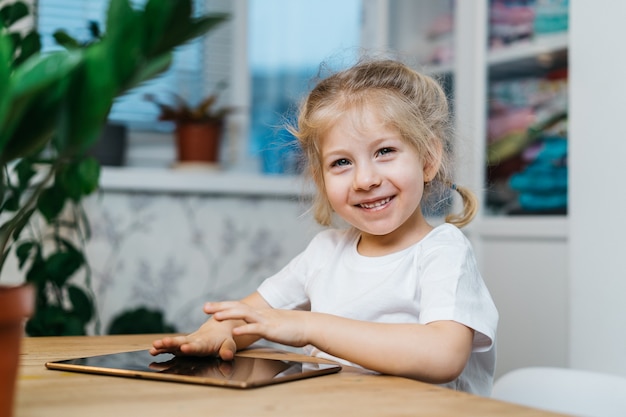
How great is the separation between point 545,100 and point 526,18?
27 centimetres

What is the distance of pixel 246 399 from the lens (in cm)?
72

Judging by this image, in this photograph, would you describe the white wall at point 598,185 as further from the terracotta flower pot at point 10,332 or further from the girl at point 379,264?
the terracotta flower pot at point 10,332

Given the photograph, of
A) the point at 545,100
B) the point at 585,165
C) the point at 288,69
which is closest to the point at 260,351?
the point at 585,165

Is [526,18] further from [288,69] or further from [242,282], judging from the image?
[242,282]

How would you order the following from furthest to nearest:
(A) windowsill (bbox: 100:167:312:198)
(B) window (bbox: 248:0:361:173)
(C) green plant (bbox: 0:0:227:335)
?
(B) window (bbox: 248:0:361:173), (A) windowsill (bbox: 100:167:312:198), (C) green plant (bbox: 0:0:227:335)

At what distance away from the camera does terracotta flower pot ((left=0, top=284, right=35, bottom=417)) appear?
0.55m

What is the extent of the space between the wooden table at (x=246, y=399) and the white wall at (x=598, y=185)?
673mm

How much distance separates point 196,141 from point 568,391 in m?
1.63

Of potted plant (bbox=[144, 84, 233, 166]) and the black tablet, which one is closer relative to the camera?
the black tablet

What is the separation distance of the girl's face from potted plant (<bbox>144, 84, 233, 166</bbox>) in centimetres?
128

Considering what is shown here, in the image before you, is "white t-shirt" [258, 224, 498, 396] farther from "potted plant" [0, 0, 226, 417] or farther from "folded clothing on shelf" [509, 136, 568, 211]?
"folded clothing on shelf" [509, 136, 568, 211]

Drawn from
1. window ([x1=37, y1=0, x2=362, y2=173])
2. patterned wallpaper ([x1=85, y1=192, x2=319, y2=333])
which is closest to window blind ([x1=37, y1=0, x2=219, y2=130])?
window ([x1=37, y1=0, x2=362, y2=173])

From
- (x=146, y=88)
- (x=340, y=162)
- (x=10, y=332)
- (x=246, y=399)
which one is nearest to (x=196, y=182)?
(x=146, y=88)

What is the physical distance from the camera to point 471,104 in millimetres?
2547
